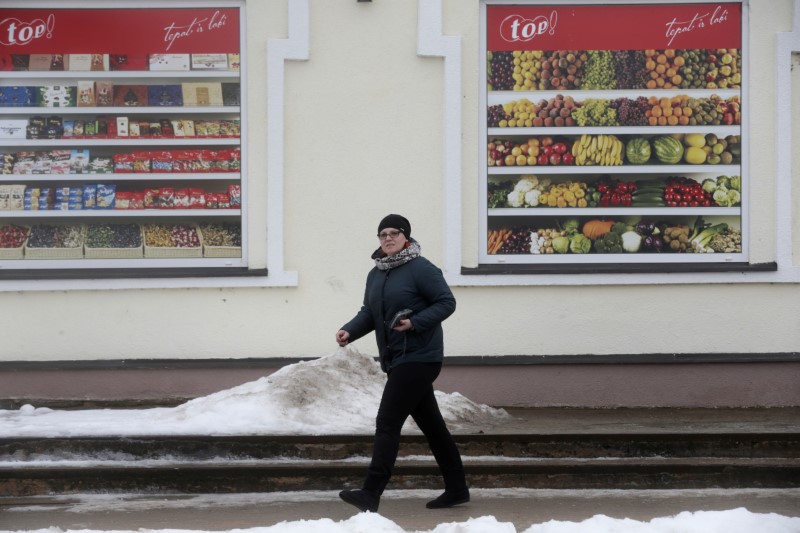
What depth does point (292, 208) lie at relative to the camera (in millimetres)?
10648

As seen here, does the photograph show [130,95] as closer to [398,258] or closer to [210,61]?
[210,61]

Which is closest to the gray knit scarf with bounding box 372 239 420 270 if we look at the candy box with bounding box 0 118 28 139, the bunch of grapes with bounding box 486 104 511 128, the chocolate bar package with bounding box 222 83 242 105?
the bunch of grapes with bounding box 486 104 511 128

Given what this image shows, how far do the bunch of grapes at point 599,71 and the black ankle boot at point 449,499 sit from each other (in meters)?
4.63

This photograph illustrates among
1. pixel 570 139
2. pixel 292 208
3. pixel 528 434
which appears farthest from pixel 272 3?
pixel 528 434

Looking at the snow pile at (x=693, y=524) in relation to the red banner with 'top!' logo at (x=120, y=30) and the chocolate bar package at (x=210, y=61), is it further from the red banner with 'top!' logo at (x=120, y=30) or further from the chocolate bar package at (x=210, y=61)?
the red banner with 'top!' logo at (x=120, y=30)

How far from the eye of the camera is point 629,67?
10883 millimetres

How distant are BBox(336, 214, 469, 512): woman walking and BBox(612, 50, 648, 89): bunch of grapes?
13.7 feet

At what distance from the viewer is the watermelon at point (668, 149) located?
10.9 meters

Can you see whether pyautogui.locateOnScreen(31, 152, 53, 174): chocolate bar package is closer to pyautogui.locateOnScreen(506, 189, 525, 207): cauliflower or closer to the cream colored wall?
the cream colored wall

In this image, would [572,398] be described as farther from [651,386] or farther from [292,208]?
[292,208]

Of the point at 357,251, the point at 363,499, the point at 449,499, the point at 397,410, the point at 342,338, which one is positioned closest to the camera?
the point at 363,499

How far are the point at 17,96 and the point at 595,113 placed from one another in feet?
16.5

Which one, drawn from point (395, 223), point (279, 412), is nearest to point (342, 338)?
point (395, 223)

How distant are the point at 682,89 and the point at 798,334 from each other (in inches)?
92.7
